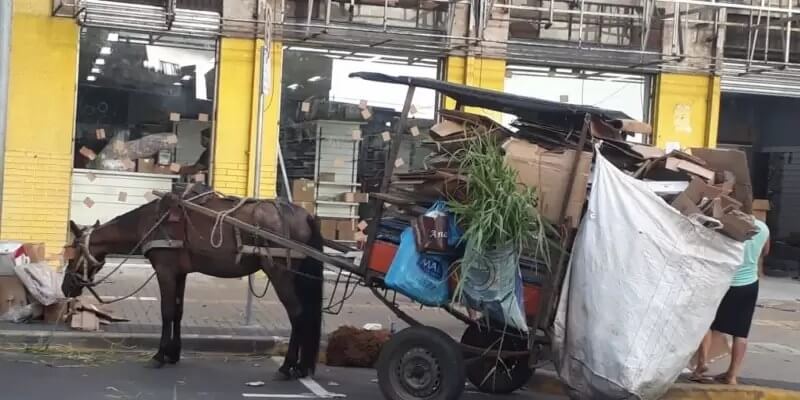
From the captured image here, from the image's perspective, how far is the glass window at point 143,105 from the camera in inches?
571

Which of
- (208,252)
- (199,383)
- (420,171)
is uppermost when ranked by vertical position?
(420,171)

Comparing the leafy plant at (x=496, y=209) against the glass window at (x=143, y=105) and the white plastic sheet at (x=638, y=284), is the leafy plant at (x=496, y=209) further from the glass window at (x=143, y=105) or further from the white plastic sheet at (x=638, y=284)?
the glass window at (x=143, y=105)

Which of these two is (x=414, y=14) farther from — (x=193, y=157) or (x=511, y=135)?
(x=511, y=135)

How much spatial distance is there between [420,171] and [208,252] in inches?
87.5

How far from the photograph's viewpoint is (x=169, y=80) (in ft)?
48.6

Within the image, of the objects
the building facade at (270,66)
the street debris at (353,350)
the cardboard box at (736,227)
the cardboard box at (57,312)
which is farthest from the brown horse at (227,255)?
the building facade at (270,66)

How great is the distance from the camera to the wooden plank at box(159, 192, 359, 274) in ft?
26.1

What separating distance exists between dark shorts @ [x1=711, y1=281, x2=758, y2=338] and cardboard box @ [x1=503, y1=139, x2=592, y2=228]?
2241mm

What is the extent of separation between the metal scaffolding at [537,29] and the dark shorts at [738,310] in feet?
23.6

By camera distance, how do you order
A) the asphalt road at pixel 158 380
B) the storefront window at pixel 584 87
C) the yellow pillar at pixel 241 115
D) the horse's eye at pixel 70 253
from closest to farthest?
the asphalt road at pixel 158 380 → the horse's eye at pixel 70 253 → the yellow pillar at pixel 241 115 → the storefront window at pixel 584 87

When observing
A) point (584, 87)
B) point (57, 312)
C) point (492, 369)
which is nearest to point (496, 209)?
point (492, 369)

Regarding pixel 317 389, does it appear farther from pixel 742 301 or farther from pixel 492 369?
pixel 742 301

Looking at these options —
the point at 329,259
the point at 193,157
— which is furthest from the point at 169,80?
the point at 329,259

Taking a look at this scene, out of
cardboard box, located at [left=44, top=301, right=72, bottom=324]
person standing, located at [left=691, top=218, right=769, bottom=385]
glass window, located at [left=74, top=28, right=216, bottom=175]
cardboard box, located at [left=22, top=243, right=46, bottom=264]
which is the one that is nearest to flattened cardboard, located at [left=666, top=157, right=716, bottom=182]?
person standing, located at [left=691, top=218, right=769, bottom=385]
